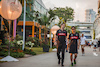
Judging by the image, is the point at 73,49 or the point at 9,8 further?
the point at 9,8

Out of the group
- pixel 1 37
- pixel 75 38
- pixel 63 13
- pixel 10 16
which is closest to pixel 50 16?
pixel 1 37

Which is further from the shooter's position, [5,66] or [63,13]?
[63,13]

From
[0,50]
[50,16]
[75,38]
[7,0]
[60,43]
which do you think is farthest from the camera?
[50,16]

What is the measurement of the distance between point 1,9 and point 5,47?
4.89 m

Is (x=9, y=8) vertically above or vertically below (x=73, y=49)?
above

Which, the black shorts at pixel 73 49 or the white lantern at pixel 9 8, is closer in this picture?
the black shorts at pixel 73 49

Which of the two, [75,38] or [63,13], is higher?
[63,13]

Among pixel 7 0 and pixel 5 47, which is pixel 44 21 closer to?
pixel 5 47

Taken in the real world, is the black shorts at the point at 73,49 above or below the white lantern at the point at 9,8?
below

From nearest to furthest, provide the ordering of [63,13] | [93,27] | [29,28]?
[29,28], [63,13], [93,27]

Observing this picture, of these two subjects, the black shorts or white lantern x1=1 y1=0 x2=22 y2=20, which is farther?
white lantern x1=1 y1=0 x2=22 y2=20

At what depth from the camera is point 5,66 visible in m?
11.1

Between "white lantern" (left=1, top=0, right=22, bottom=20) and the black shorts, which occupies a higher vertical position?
"white lantern" (left=1, top=0, right=22, bottom=20)

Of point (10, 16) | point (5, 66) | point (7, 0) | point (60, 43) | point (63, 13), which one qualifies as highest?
point (63, 13)
